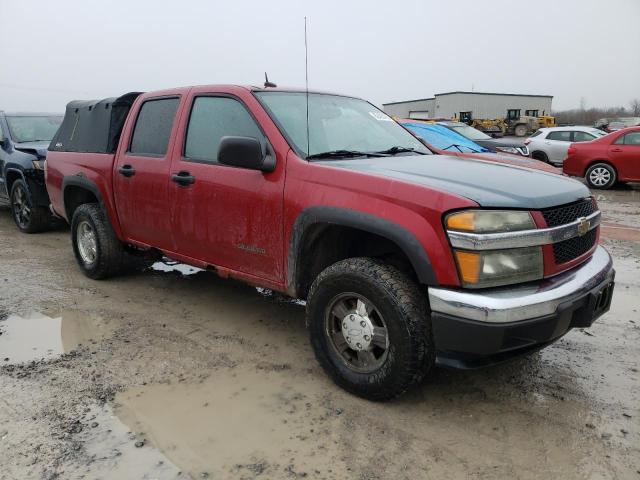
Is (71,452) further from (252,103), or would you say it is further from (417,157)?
(417,157)

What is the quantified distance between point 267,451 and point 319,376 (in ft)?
2.72

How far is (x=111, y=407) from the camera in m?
3.00

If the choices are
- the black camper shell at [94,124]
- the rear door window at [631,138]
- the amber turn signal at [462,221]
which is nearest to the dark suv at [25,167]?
the black camper shell at [94,124]

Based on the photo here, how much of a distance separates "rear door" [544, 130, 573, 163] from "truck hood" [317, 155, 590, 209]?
1317 cm

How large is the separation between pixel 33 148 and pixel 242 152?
5759 mm

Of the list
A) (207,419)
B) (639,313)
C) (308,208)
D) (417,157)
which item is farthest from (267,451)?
(639,313)

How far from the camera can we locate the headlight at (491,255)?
2549mm

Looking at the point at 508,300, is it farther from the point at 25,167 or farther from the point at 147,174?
the point at 25,167

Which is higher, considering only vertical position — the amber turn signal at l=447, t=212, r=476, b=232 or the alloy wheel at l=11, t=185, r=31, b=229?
the amber turn signal at l=447, t=212, r=476, b=232

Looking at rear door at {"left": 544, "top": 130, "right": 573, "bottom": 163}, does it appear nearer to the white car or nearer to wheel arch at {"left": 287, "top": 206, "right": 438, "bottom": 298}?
the white car

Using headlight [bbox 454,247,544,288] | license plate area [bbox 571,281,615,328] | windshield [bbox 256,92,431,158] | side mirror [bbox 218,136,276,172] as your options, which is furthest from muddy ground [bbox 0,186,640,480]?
windshield [bbox 256,92,431,158]

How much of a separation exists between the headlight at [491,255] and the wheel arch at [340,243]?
19cm

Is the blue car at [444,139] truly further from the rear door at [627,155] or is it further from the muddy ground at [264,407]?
the rear door at [627,155]

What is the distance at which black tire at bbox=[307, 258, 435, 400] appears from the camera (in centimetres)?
273
